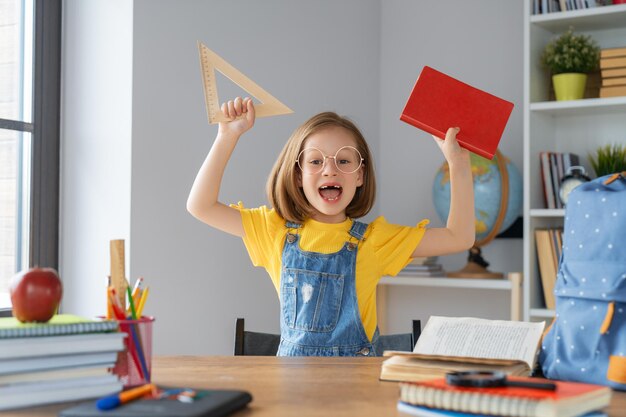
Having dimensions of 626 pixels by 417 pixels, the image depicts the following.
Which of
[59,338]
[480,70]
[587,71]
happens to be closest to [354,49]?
[480,70]

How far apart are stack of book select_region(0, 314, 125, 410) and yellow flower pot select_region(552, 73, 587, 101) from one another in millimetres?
2546

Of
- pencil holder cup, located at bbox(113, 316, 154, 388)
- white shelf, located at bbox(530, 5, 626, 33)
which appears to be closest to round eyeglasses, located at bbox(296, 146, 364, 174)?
pencil holder cup, located at bbox(113, 316, 154, 388)

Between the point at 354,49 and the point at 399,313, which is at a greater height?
the point at 354,49

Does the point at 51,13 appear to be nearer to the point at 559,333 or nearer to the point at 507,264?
the point at 559,333

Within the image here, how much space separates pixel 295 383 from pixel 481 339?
0.32 m

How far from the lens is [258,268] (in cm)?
307

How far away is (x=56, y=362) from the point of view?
103 cm

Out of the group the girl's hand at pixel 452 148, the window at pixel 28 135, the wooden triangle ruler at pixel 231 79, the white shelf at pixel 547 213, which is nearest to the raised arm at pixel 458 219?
the girl's hand at pixel 452 148

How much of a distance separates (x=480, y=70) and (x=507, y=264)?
2.93 ft

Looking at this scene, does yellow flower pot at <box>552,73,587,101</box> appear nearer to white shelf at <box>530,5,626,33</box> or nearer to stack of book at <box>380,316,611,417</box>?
white shelf at <box>530,5,626,33</box>

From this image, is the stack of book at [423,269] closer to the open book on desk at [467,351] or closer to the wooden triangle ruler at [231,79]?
the wooden triangle ruler at [231,79]

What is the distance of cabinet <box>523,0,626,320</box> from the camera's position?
10.4ft

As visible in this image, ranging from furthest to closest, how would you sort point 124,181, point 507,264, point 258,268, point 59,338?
point 507,264, point 258,268, point 124,181, point 59,338

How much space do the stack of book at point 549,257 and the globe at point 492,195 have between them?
0.60 ft
